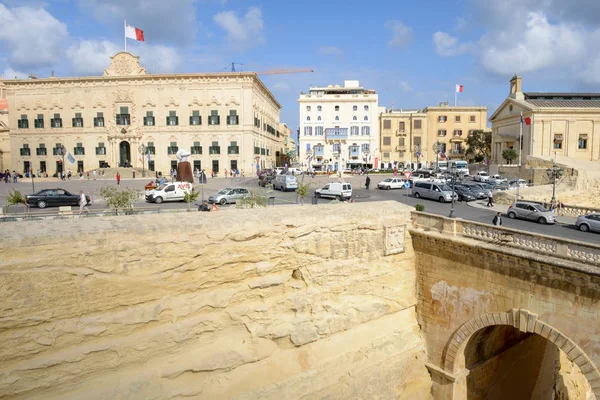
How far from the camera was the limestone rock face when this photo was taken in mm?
7816

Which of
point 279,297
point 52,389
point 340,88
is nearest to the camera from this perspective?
point 52,389

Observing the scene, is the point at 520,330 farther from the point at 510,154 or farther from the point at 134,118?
the point at 510,154

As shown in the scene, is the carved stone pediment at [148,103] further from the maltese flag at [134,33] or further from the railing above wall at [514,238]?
the railing above wall at [514,238]

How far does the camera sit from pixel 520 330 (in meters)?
11.5

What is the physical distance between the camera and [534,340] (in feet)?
50.8

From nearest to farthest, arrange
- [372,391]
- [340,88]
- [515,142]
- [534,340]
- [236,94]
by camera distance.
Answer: [372,391]
[534,340]
[236,94]
[515,142]
[340,88]

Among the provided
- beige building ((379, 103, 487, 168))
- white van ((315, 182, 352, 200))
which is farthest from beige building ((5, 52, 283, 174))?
beige building ((379, 103, 487, 168))

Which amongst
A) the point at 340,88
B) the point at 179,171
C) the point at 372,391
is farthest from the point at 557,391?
the point at 340,88

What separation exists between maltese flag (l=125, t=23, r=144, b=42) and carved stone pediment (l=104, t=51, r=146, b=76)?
7.54m

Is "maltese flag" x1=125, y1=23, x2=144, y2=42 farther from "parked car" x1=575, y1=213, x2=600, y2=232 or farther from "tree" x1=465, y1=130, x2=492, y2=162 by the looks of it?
"tree" x1=465, y1=130, x2=492, y2=162

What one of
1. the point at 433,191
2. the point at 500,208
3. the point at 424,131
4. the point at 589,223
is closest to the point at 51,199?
the point at 433,191

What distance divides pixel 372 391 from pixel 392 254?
4167mm

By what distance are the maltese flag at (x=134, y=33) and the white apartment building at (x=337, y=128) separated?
91.1 feet

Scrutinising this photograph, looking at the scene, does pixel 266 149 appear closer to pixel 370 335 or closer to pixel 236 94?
pixel 236 94
